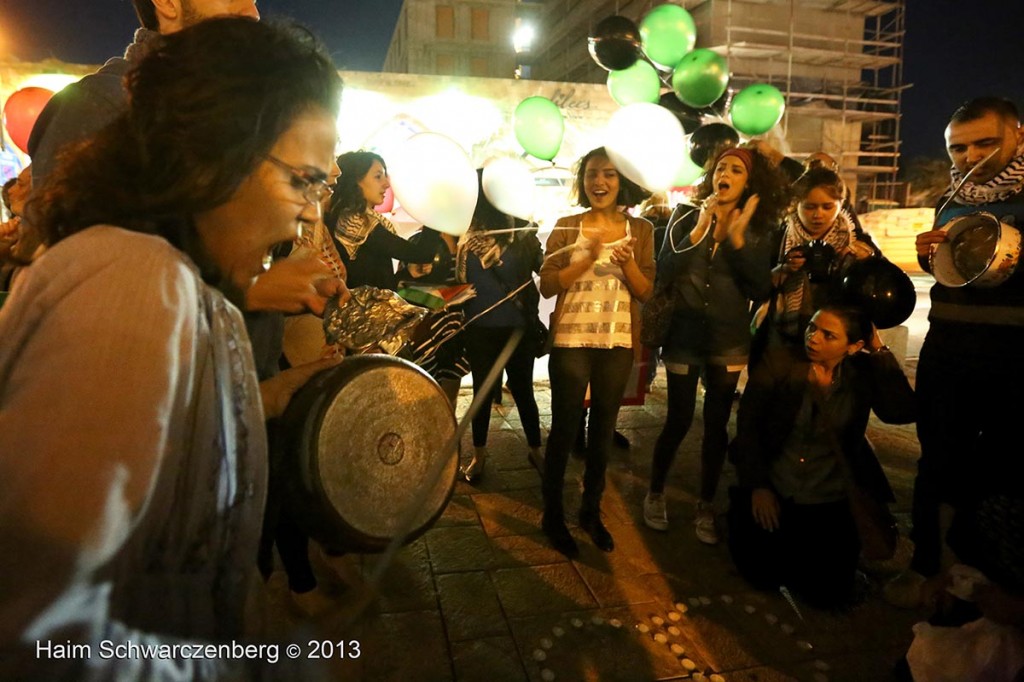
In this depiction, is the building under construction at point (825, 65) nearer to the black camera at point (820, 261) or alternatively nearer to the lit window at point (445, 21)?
the lit window at point (445, 21)

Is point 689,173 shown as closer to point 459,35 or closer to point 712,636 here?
point 712,636

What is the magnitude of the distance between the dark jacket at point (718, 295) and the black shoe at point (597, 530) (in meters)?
1.07

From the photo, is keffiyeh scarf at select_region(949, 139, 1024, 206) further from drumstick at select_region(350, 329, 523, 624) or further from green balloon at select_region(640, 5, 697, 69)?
green balloon at select_region(640, 5, 697, 69)

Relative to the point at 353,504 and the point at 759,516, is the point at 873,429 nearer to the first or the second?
the point at 759,516

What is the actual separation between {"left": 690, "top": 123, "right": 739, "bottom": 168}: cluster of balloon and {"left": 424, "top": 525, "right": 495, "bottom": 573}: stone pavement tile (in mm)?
3604

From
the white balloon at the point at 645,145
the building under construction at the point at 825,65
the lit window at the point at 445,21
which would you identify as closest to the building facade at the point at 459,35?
the lit window at the point at 445,21

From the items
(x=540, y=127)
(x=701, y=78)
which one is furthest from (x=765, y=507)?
(x=701, y=78)

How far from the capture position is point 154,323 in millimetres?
750

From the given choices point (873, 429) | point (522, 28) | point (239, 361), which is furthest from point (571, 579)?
point (522, 28)

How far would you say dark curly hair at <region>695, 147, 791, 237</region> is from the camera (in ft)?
11.1

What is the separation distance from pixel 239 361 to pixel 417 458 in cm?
69

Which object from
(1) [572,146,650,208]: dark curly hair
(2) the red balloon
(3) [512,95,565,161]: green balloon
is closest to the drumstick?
(1) [572,146,650,208]: dark curly hair

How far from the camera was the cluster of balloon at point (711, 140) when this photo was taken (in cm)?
486

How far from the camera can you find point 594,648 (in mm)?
2496
